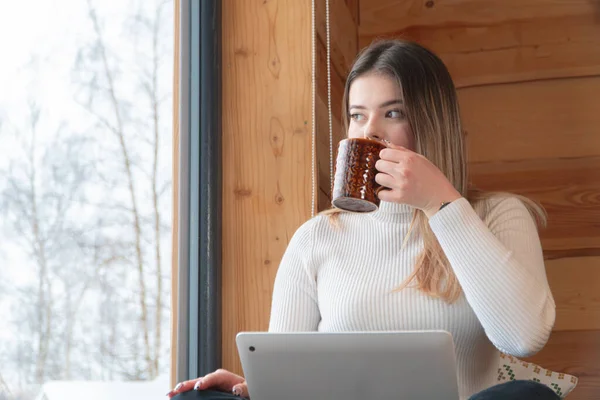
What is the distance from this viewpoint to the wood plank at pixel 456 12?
2.49 meters

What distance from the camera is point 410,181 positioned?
1433 mm

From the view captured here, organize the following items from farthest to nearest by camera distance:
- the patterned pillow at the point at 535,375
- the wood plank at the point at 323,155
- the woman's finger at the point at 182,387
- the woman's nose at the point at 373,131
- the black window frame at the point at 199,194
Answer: the wood plank at the point at 323,155 < the black window frame at the point at 199,194 < the patterned pillow at the point at 535,375 < the woman's nose at the point at 373,131 < the woman's finger at the point at 182,387

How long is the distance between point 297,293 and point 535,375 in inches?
20.5

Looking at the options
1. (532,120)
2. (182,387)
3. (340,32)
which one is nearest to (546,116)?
(532,120)

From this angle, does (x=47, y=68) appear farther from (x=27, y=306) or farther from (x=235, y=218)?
(x=235, y=218)

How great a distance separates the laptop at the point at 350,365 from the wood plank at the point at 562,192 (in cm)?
125

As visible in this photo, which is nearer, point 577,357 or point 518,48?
point 577,357

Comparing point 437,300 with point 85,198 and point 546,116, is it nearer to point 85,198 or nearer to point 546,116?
point 85,198

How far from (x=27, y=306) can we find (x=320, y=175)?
2.81ft

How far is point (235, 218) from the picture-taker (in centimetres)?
207

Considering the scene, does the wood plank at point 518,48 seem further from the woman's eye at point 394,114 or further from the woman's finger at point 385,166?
the woman's finger at point 385,166

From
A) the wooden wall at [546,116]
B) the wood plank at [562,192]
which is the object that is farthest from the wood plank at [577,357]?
the wood plank at [562,192]

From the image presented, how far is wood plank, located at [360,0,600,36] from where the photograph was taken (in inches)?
98.2

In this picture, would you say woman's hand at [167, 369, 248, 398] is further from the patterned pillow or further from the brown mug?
the patterned pillow
